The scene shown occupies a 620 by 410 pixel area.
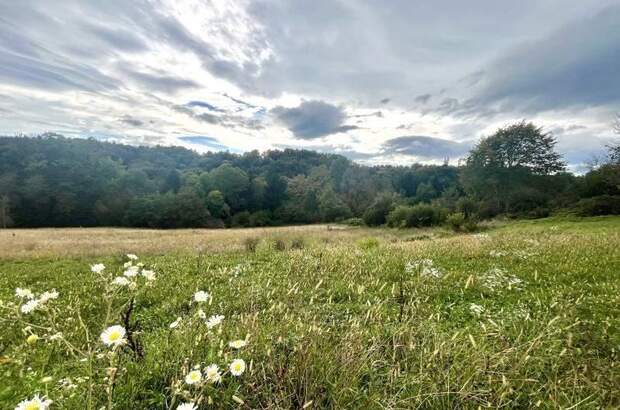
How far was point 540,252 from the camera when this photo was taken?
10.3 meters

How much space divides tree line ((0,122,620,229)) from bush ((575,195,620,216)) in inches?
4.9

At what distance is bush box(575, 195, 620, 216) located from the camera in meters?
38.8

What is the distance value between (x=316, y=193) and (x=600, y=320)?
90.2 m

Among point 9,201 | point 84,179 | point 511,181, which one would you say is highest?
point 511,181

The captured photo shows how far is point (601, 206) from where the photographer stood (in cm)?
3994

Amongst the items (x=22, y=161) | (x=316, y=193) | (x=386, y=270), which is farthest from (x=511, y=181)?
(x=22, y=161)

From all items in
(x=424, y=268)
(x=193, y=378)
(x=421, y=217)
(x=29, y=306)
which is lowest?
(x=421, y=217)

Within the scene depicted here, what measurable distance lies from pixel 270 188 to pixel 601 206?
276 feet

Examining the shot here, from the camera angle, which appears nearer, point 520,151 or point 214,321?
point 214,321

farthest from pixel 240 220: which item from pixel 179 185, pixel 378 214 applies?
pixel 378 214

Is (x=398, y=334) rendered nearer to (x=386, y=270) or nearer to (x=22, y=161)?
(x=386, y=270)

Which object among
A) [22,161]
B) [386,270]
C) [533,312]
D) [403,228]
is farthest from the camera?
[22,161]

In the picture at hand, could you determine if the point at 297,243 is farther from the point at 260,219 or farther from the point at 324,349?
the point at 260,219

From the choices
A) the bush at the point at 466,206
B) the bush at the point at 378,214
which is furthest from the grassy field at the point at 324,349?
the bush at the point at 378,214
